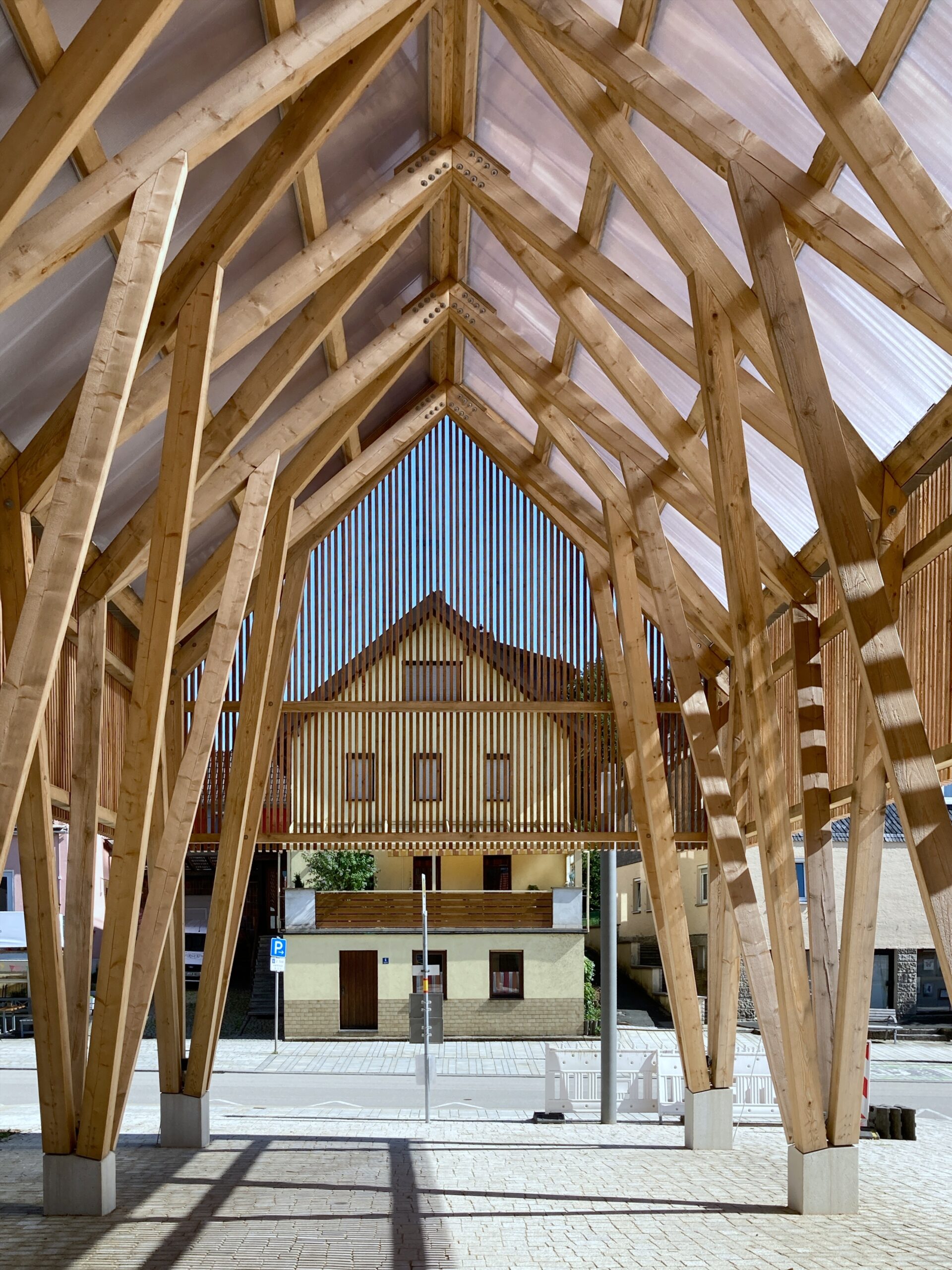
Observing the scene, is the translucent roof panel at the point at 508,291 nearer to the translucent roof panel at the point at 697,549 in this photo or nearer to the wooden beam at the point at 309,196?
the wooden beam at the point at 309,196

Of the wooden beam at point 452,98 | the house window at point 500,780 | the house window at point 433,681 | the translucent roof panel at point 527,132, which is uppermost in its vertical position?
the wooden beam at point 452,98

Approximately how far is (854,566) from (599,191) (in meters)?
4.26

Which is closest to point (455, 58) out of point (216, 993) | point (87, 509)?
point (87, 509)

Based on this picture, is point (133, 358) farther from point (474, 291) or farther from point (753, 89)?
point (474, 291)

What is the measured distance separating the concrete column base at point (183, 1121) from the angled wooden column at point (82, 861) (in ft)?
10.9

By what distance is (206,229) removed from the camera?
834 cm

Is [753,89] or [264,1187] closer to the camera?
[753,89]

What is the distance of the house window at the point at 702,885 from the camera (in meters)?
31.5

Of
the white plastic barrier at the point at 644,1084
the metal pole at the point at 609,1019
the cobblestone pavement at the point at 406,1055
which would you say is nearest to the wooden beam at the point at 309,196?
the metal pole at the point at 609,1019

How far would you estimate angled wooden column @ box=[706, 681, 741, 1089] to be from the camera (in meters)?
13.2

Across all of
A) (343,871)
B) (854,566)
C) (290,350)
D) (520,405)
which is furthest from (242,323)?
(343,871)

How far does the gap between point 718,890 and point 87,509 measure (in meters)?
9.66

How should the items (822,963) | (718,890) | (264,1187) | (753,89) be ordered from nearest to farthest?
(753,89) < (822,963) < (264,1187) < (718,890)

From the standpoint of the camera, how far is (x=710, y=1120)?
43.1 ft
